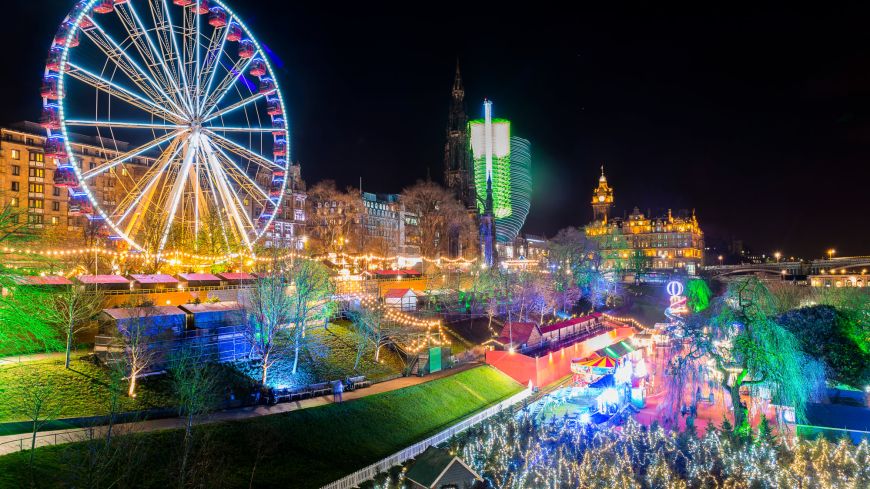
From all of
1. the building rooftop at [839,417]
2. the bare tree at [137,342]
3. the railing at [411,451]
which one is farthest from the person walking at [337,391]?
the building rooftop at [839,417]

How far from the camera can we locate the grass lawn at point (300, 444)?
16.8 metres

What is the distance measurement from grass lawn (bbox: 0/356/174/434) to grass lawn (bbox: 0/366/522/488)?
3502 millimetres

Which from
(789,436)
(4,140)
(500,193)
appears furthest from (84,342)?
(500,193)

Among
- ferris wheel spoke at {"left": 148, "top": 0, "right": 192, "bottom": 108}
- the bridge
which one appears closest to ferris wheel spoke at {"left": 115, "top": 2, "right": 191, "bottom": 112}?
ferris wheel spoke at {"left": 148, "top": 0, "right": 192, "bottom": 108}

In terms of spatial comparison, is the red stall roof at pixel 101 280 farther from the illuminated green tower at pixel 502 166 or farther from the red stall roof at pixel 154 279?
the illuminated green tower at pixel 502 166

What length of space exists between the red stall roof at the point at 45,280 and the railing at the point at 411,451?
15.6 metres

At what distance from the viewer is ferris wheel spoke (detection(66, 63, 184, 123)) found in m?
30.3

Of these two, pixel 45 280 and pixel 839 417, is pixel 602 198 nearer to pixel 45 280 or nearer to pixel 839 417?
pixel 839 417

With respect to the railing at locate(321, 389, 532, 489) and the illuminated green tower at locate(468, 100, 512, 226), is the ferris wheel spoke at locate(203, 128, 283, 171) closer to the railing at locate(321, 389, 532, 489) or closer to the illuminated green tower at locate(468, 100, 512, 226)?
the railing at locate(321, 389, 532, 489)

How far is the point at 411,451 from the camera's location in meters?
23.8

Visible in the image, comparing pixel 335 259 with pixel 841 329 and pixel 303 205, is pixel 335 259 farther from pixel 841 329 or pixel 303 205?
pixel 841 329

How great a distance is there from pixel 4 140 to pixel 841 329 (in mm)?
84716

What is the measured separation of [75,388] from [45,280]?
25.9 feet

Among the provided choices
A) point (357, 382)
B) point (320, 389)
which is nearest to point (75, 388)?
point (320, 389)
